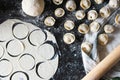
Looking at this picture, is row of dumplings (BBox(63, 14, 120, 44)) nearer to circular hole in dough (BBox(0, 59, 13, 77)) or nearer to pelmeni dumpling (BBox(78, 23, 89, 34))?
pelmeni dumpling (BBox(78, 23, 89, 34))

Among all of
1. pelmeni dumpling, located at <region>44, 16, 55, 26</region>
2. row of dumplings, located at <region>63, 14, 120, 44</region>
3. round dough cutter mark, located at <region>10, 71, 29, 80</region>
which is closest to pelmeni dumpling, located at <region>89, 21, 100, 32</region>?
row of dumplings, located at <region>63, 14, 120, 44</region>

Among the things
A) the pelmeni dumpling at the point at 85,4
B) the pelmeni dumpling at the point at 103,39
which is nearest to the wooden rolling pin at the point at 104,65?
the pelmeni dumpling at the point at 103,39

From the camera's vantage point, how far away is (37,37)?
0.94 metres

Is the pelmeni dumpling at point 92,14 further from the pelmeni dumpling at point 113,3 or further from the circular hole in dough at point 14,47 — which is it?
the circular hole in dough at point 14,47

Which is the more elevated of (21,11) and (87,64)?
(21,11)

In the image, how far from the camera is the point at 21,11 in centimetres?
95

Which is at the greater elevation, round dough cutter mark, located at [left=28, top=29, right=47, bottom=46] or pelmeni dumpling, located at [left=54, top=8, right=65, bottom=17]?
pelmeni dumpling, located at [left=54, top=8, right=65, bottom=17]

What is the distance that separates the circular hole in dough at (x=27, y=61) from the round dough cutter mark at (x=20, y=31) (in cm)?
6

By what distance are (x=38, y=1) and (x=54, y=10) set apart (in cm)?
6

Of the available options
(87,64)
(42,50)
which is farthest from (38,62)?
(87,64)

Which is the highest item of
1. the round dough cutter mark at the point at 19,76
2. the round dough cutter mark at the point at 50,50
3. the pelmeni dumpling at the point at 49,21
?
the pelmeni dumpling at the point at 49,21

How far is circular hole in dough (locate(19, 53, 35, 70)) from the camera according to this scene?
0.93 meters

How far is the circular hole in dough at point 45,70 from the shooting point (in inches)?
36.3

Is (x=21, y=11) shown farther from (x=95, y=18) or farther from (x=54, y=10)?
(x=95, y=18)
